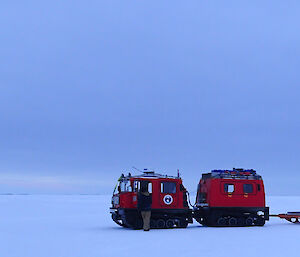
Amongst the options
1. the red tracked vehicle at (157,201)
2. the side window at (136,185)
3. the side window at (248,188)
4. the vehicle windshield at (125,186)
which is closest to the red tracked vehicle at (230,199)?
the side window at (248,188)

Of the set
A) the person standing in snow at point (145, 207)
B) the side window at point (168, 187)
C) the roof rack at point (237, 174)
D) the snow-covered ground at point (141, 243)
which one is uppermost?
the roof rack at point (237, 174)

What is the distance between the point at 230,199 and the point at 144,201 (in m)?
4.47

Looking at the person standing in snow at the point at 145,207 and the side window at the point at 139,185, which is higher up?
the side window at the point at 139,185

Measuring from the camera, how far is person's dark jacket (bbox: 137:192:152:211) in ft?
63.9

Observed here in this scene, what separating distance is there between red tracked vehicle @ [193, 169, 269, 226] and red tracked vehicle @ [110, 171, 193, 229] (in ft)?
4.09

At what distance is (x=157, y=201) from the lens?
66.5 feet

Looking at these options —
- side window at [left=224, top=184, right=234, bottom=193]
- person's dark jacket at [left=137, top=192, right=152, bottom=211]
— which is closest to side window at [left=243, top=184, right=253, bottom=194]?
side window at [left=224, top=184, right=234, bottom=193]

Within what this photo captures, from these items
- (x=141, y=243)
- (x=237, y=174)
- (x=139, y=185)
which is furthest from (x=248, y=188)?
(x=141, y=243)

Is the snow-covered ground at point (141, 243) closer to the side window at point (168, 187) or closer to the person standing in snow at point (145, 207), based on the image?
the person standing in snow at point (145, 207)

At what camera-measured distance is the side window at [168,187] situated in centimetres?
2052

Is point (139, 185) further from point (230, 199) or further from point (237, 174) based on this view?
point (237, 174)

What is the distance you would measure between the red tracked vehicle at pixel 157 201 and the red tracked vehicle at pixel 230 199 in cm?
125

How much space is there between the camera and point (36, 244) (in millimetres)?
14609

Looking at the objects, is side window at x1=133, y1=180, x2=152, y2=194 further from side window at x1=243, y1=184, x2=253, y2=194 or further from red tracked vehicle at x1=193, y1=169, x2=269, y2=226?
side window at x1=243, y1=184, x2=253, y2=194
